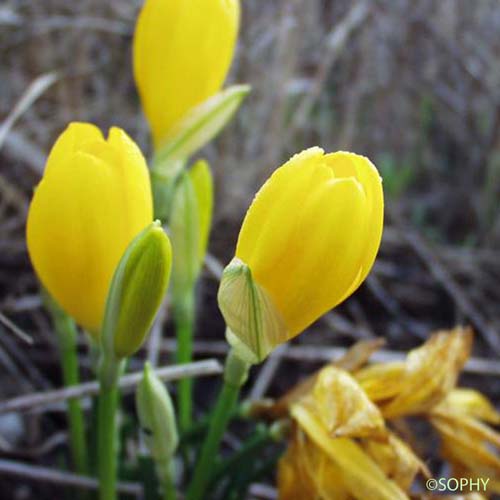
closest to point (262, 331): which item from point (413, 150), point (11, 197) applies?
point (11, 197)

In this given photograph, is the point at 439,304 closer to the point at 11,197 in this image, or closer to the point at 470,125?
the point at 470,125

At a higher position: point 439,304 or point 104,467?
point 104,467

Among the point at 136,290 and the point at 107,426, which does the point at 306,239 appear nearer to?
the point at 136,290

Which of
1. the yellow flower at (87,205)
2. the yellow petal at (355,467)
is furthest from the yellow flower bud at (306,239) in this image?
the yellow petal at (355,467)

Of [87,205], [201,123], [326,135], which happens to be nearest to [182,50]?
[201,123]

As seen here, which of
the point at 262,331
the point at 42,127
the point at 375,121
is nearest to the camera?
the point at 262,331

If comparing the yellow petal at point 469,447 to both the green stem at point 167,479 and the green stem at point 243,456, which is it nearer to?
the green stem at point 243,456

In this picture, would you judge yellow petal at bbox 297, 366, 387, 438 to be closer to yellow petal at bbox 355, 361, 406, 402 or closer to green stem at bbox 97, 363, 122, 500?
yellow petal at bbox 355, 361, 406, 402
